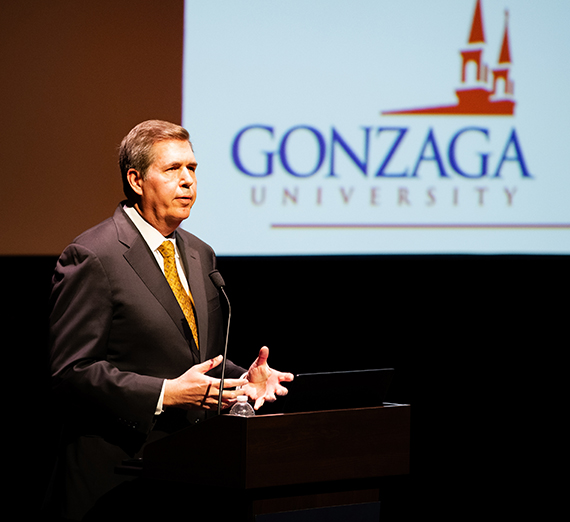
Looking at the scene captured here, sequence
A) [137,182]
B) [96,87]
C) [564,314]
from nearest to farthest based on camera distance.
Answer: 1. [137,182]
2. [96,87]
3. [564,314]

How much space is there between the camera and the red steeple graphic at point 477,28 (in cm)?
404

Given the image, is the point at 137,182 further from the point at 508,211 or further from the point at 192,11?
the point at 508,211

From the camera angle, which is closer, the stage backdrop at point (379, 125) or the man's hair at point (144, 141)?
the man's hair at point (144, 141)

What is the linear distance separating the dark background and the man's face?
1286 millimetres

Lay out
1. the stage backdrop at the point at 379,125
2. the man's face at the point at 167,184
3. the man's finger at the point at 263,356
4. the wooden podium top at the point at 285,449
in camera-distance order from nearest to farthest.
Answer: the wooden podium top at the point at 285,449 < the man's finger at the point at 263,356 < the man's face at the point at 167,184 < the stage backdrop at the point at 379,125

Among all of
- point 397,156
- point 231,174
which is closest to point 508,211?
point 397,156

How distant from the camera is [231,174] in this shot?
3.80 m

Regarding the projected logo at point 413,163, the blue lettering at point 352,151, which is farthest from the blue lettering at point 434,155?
the blue lettering at point 352,151

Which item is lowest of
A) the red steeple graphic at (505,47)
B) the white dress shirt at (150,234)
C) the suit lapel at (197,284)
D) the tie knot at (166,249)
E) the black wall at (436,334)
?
the black wall at (436,334)

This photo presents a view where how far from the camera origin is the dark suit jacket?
7.19 feet

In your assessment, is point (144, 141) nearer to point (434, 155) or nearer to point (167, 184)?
point (167, 184)

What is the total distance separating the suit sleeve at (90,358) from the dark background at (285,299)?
1.40 metres

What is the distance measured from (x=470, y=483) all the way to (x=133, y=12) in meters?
2.96

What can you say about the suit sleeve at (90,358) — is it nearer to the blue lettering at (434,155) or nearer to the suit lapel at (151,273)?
the suit lapel at (151,273)
